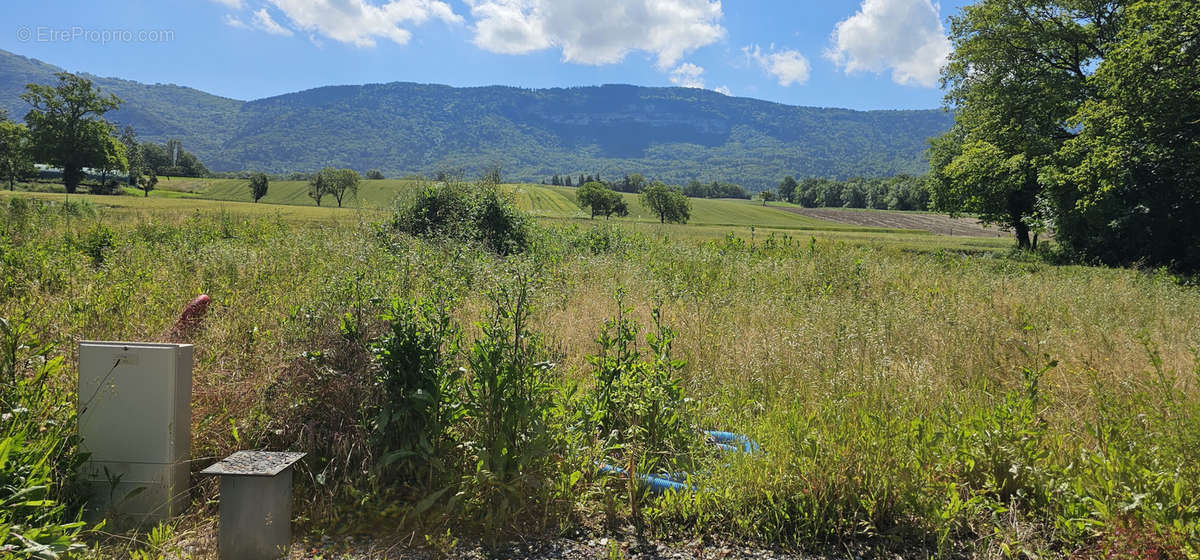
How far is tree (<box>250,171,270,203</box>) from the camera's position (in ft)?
329

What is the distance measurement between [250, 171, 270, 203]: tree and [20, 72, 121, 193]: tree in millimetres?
34593

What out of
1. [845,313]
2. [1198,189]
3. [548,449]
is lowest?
[548,449]

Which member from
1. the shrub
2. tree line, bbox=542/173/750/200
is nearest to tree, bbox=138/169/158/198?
tree line, bbox=542/173/750/200

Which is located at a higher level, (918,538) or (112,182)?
(112,182)

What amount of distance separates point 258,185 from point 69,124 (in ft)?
124

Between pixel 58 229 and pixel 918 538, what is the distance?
50.9ft

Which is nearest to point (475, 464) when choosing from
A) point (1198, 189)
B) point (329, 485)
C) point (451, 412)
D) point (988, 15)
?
point (451, 412)

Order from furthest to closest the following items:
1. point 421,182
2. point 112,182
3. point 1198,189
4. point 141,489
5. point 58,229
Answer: point 112,182 → point 1198,189 → point 421,182 → point 58,229 → point 141,489

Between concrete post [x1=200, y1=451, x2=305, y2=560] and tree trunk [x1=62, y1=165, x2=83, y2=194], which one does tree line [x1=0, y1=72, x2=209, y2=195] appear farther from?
concrete post [x1=200, y1=451, x2=305, y2=560]

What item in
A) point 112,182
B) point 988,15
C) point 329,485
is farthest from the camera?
point 112,182

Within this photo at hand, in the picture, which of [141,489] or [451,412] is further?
[451,412]

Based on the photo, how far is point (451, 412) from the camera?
3402 mm

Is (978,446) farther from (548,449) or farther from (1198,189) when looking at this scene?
(1198,189)

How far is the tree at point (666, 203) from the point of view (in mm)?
76625
